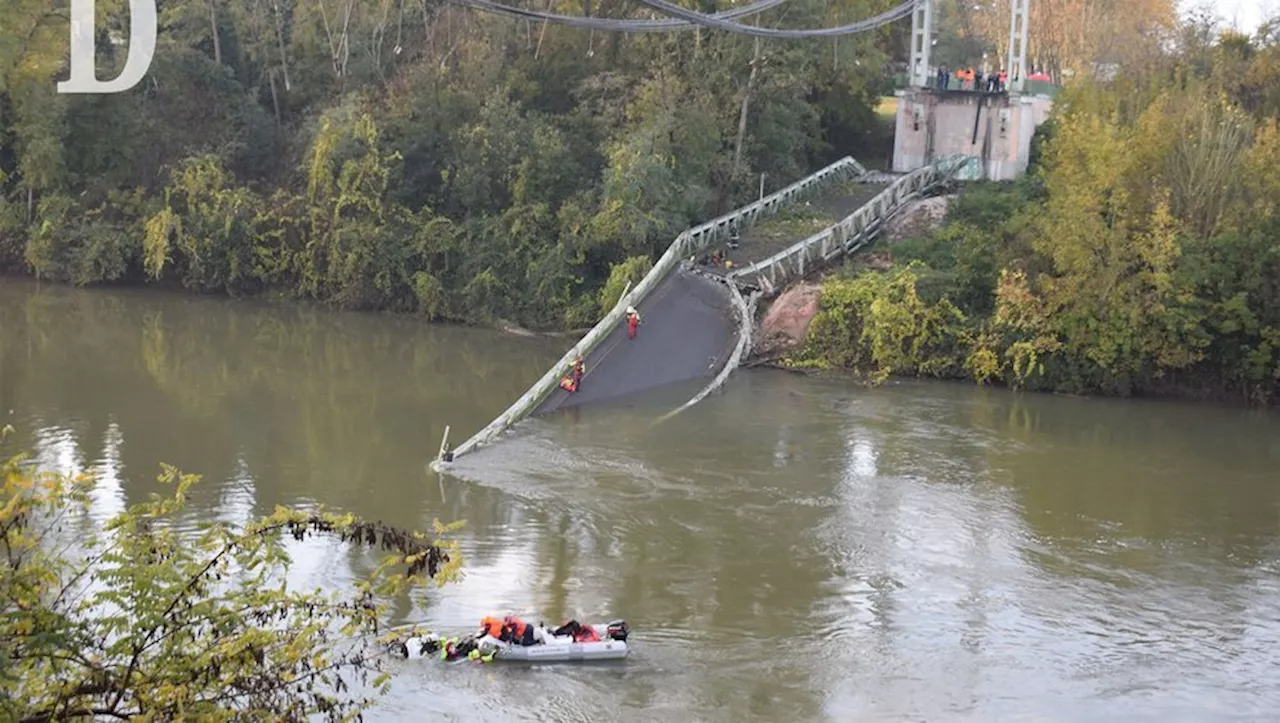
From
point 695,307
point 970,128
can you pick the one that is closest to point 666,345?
point 695,307

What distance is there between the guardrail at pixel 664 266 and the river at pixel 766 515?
0.62 meters

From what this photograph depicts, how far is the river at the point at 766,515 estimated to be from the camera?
17.1m

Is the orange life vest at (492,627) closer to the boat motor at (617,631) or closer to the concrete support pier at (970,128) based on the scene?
the boat motor at (617,631)

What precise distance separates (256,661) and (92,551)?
1295 centimetres

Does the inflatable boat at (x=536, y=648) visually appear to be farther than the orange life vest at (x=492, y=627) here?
No

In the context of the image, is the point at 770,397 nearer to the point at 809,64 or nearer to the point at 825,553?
the point at 825,553

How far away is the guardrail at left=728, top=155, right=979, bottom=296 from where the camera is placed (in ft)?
116

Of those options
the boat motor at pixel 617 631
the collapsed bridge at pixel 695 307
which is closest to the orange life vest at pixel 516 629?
the boat motor at pixel 617 631

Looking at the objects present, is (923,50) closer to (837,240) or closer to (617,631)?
(837,240)

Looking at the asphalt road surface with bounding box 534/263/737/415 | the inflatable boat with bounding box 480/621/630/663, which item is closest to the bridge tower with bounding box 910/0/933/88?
the asphalt road surface with bounding box 534/263/737/415

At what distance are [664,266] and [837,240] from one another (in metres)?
5.12

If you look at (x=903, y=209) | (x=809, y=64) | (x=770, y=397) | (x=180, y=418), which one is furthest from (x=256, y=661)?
(x=809, y=64)

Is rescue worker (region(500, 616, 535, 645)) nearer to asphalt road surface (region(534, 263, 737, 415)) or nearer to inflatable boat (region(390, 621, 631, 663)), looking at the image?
A: inflatable boat (region(390, 621, 631, 663))

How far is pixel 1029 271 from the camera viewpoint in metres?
33.3
